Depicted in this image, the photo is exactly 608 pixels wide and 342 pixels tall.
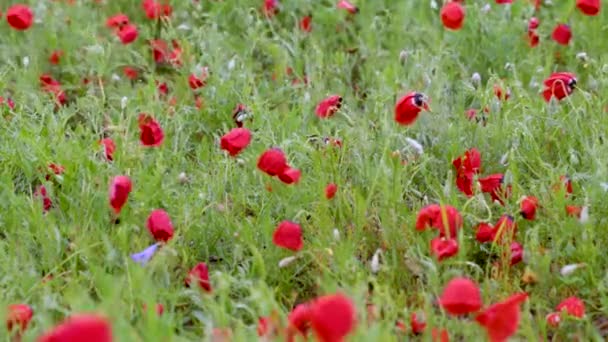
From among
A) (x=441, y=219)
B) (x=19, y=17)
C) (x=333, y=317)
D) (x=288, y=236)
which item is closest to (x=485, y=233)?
(x=441, y=219)

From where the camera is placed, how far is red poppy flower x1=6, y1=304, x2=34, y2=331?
2.37 metres

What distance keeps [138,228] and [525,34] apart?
2.05m

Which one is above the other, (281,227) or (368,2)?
(281,227)

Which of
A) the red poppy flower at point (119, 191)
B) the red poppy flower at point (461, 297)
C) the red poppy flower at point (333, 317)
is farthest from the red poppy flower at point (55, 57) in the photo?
the red poppy flower at point (333, 317)

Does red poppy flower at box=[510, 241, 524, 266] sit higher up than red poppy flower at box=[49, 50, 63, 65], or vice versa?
red poppy flower at box=[510, 241, 524, 266]

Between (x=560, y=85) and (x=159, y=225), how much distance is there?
135cm

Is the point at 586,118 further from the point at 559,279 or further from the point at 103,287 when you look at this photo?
the point at 103,287

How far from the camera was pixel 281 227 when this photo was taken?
2.76 metres

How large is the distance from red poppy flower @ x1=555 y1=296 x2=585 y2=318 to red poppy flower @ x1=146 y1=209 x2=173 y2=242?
39.0 inches

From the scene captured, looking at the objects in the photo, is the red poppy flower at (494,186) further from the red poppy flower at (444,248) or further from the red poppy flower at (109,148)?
the red poppy flower at (109,148)

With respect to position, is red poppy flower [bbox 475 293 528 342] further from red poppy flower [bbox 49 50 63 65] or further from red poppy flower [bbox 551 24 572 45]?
red poppy flower [bbox 49 50 63 65]

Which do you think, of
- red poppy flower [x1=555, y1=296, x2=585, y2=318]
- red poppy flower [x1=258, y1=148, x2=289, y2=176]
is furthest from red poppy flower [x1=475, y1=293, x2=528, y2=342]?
red poppy flower [x1=258, y1=148, x2=289, y2=176]

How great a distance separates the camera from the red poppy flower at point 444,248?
8.52ft

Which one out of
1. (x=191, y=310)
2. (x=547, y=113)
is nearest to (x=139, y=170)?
(x=191, y=310)
